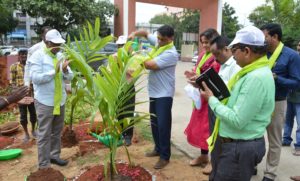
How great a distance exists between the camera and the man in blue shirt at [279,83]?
10.8ft

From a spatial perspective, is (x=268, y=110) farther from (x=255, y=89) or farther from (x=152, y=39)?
(x=152, y=39)

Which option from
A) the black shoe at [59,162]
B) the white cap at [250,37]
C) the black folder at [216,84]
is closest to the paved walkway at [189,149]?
the black shoe at [59,162]

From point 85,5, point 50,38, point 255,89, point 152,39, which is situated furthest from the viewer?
point 85,5

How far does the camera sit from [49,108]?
3.62 metres

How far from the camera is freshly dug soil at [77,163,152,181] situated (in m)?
3.20

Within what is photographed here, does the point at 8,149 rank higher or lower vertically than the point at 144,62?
lower

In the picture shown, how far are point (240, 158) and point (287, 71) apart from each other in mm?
1698

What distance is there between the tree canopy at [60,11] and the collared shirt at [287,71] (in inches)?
522

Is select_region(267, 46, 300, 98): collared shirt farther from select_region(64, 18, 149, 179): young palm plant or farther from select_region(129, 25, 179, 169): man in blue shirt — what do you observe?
select_region(64, 18, 149, 179): young palm plant

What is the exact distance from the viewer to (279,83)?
3.31 meters

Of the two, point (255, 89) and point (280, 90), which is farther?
point (280, 90)

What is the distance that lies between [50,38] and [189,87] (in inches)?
68.6

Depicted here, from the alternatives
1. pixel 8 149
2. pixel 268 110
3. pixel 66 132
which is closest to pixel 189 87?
pixel 268 110

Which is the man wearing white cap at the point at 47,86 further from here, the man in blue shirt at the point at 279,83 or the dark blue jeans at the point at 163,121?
the man in blue shirt at the point at 279,83
